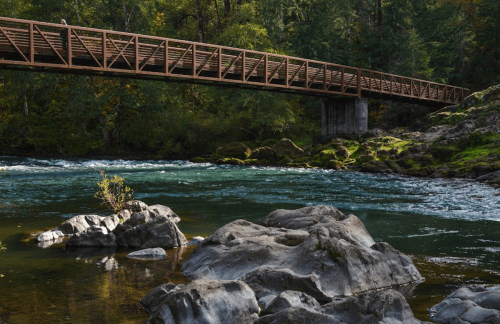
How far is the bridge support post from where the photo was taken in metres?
36.5

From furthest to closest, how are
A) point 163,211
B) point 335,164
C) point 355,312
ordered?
point 335,164 → point 163,211 → point 355,312

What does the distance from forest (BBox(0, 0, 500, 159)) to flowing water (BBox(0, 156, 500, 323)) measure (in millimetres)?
12790

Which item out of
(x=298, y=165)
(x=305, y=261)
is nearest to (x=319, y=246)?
(x=305, y=261)

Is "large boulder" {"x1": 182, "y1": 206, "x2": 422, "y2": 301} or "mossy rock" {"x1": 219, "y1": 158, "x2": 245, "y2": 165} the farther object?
"mossy rock" {"x1": 219, "y1": 158, "x2": 245, "y2": 165}

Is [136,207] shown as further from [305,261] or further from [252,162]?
[252,162]

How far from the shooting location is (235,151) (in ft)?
114

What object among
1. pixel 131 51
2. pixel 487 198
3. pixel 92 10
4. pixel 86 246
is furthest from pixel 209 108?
pixel 86 246

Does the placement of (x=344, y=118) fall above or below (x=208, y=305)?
above

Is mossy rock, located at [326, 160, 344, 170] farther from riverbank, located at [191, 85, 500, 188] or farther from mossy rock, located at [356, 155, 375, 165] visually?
mossy rock, located at [356, 155, 375, 165]

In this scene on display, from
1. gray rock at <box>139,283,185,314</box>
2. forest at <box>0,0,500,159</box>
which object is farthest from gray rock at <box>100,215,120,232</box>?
forest at <box>0,0,500,159</box>

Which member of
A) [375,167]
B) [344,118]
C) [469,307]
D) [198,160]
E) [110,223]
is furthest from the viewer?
[344,118]

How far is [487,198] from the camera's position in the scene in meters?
16.3

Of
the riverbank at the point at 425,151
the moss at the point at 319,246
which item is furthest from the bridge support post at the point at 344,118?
the moss at the point at 319,246

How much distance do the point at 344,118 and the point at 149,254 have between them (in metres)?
29.9
